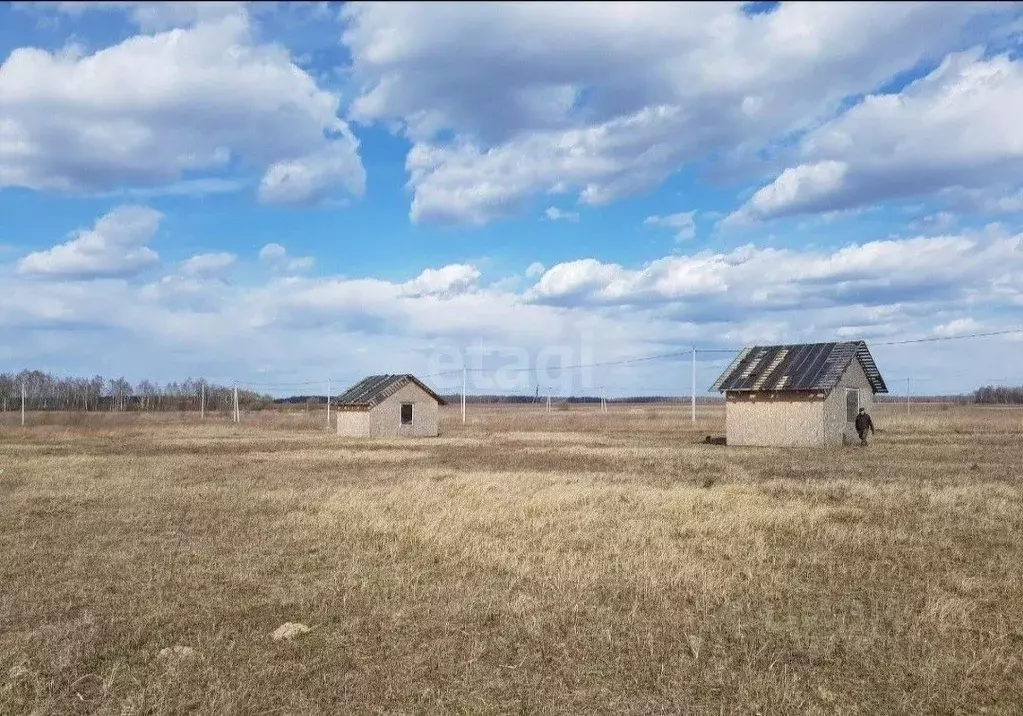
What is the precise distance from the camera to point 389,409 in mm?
46062

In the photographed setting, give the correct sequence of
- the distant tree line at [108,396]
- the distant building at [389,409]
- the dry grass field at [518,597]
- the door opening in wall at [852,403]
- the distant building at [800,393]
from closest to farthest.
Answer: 1. the dry grass field at [518,597]
2. the distant building at [800,393]
3. the door opening in wall at [852,403]
4. the distant building at [389,409]
5. the distant tree line at [108,396]

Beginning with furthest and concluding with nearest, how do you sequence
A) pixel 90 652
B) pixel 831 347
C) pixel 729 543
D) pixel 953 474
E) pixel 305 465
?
pixel 831 347, pixel 305 465, pixel 953 474, pixel 729 543, pixel 90 652

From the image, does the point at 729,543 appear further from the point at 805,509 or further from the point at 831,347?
the point at 831,347

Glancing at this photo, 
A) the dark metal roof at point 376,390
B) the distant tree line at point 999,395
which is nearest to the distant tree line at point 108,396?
the dark metal roof at point 376,390

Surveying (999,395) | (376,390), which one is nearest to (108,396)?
(376,390)

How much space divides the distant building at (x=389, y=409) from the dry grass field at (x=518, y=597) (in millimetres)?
27206

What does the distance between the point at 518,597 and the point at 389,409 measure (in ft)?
126

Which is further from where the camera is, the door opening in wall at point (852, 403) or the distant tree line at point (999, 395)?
the distant tree line at point (999, 395)

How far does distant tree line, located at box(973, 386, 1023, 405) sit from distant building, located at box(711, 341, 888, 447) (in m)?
148

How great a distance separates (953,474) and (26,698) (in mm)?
20434

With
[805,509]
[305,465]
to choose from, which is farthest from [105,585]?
[305,465]

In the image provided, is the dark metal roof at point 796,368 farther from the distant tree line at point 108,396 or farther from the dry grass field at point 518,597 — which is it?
the distant tree line at point 108,396

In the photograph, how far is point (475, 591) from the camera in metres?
8.55

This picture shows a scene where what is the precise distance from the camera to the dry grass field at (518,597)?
19.0 feet
